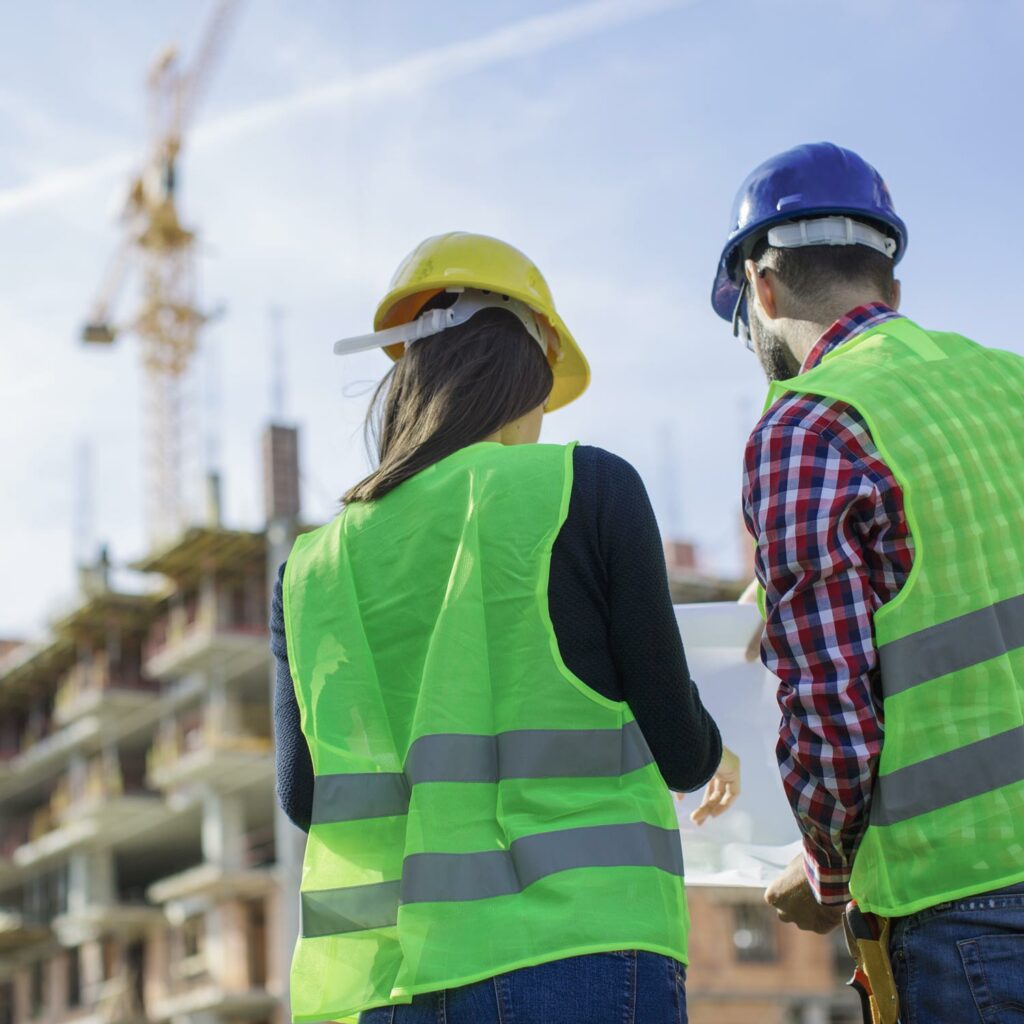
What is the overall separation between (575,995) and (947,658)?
2.51 ft

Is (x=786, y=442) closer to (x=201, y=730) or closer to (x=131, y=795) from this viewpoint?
(x=201, y=730)

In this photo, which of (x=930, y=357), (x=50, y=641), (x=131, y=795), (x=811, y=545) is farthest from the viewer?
(x=50, y=641)

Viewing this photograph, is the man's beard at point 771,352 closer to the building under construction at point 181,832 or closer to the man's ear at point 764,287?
the man's ear at point 764,287

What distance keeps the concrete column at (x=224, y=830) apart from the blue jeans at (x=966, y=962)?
123 feet

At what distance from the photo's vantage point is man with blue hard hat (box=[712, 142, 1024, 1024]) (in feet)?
7.59

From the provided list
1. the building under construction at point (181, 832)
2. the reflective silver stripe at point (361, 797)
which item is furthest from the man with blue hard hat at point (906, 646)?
the building under construction at point (181, 832)

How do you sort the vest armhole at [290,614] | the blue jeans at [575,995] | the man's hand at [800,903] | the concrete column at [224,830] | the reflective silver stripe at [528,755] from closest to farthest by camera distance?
the blue jeans at [575,995]
the reflective silver stripe at [528,755]
the vest armhole at [290,614]
the man's hand at [800,903]
the concrete column at [224,830]

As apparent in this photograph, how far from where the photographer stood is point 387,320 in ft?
9.82

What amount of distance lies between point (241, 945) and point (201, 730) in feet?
18.6

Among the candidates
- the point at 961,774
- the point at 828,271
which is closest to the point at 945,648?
the point at 961,774

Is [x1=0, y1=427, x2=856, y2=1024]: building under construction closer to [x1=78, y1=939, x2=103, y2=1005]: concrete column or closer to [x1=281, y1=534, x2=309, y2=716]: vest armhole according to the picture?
[x1=78, y1=939, x2=103, y2=1005]: concrete column

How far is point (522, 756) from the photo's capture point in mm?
2199

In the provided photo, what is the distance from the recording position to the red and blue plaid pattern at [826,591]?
2.40m

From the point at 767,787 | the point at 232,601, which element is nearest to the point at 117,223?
the point at 232,601
